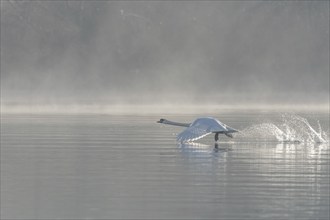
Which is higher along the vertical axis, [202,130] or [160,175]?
[202,130]

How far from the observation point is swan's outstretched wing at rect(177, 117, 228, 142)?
153 feet

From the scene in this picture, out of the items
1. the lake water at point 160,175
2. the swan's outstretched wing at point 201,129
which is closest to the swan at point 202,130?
the swan's outstretched wing at point 201,129

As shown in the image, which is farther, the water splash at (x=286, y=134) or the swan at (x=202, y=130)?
the water splash at (x=286, y=134)

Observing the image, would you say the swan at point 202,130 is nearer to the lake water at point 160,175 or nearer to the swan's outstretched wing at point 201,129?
the swan's outstretched wing at point 201,129

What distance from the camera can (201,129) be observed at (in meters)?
46.7

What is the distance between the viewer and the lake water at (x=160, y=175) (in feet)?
93.7

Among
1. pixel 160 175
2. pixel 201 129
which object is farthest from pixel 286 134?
pixel 160 175

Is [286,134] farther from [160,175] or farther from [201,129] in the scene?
[160,175]

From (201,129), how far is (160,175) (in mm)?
11903

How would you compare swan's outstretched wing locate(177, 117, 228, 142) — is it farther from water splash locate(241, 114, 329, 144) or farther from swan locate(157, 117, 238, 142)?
water splash locate(241, 114, 329, 144)

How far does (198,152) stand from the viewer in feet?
140

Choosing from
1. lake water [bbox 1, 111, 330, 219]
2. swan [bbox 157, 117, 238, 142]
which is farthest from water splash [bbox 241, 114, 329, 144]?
swan [bbox 157, 117, 238, 142]

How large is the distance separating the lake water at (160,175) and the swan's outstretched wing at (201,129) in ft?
1.44

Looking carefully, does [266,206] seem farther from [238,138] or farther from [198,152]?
[238,138]
